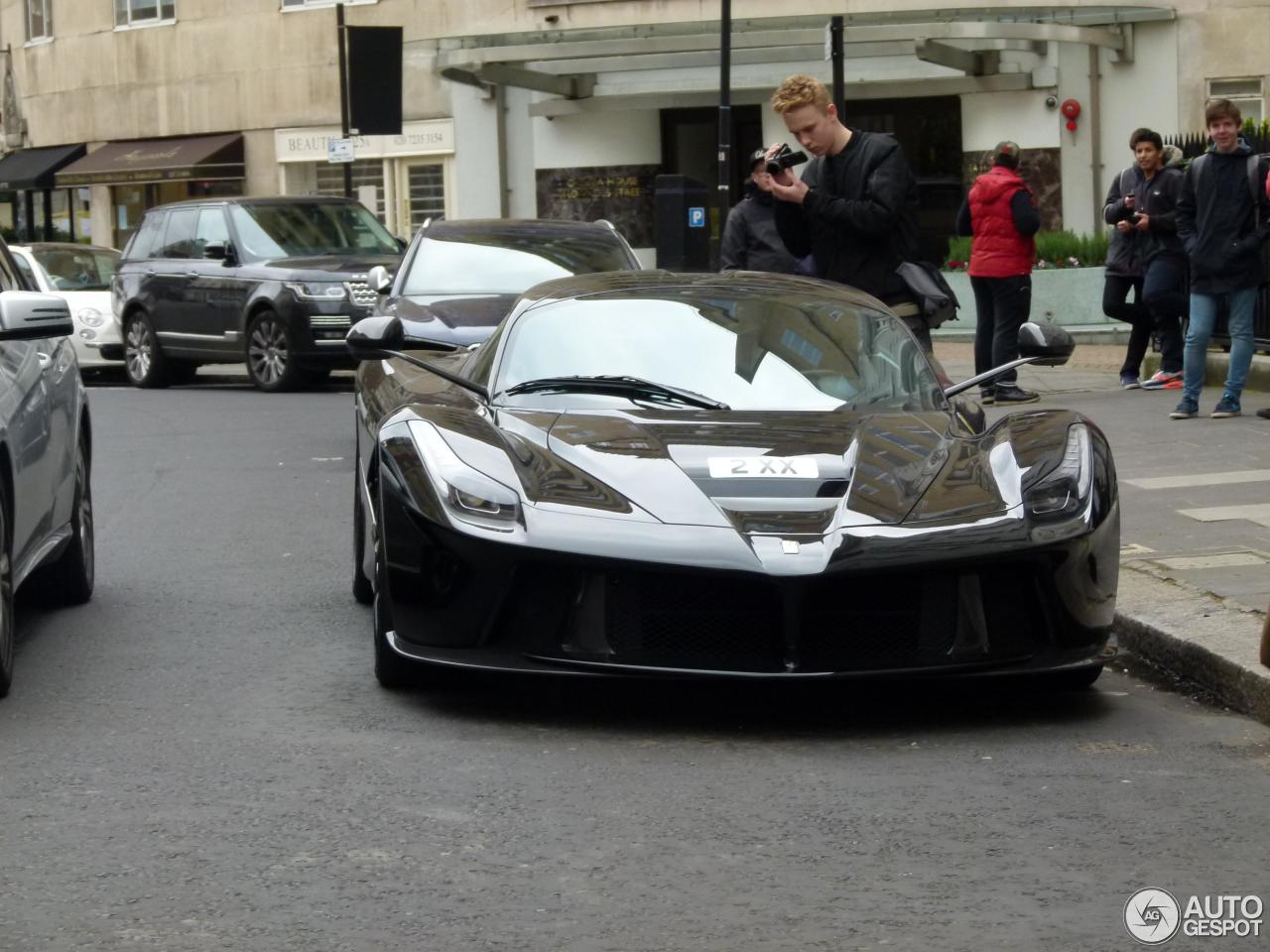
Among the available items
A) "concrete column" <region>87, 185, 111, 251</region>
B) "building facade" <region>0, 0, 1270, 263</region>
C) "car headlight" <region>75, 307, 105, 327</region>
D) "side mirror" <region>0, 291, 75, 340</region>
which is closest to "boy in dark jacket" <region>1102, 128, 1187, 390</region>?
"side mirror" <region>0, 291, 75, 340</region>

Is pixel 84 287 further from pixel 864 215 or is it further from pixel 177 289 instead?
pixel 864 215

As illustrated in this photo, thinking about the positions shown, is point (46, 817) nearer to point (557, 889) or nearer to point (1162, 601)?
point (557, 889)

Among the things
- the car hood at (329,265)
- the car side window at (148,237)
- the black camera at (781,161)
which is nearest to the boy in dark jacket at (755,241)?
the black camera at (781,161)

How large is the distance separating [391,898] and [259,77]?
3353 cm

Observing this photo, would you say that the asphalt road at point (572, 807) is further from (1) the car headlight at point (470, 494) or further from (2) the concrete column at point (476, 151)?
(2) the concrete column at point (476, 151)

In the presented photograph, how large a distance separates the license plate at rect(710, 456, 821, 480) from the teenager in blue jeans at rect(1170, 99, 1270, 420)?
25.9 ft

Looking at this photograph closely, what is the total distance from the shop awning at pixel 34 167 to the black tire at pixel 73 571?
33.0m

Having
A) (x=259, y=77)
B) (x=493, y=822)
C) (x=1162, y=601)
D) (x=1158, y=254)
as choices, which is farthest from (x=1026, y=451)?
(x=259, y=77)

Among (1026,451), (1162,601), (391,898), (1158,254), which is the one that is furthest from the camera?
(1158,254)

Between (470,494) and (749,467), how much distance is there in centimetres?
75

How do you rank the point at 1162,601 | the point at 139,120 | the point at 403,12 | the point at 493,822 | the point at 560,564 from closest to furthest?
the point at 493,822 → the point at 560,564 → the point at 1162,601 → the point at 403,12 → the point at 139,120

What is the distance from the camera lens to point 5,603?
6496mm

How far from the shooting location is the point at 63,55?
40.8 meters

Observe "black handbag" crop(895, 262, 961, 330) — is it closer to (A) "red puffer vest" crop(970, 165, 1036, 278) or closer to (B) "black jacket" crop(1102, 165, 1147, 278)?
(A) "red puffer vest" crop(970, 165, 1036, 278)
